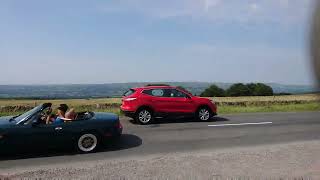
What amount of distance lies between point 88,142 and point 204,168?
12.0 feet

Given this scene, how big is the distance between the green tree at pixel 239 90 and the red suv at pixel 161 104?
118 ft

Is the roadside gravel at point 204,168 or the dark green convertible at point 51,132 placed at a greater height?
the dark green convertible at point 51,132

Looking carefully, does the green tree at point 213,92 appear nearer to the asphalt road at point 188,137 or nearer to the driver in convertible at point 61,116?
the asphalt road at point 188,137

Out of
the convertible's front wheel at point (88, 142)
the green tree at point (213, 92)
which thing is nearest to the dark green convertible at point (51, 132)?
the convertible's front wheel at point (88, 142)

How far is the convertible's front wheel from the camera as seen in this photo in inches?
394

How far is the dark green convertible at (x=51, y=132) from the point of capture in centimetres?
941

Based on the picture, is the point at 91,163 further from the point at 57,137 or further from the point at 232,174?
the point at 232,174

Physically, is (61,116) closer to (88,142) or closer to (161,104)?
(88,142)

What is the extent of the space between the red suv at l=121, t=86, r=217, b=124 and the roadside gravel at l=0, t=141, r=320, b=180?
23.9ft

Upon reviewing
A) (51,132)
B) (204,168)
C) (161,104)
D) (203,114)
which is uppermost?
(161,104)

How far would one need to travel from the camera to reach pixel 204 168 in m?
7.47

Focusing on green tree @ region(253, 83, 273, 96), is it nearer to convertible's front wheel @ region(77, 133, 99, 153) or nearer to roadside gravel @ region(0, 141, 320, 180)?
convertible's front wheel @ region(77, 133, 99, 153)

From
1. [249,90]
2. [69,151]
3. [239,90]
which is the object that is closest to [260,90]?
[249,90]

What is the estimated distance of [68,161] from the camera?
9086 millimetres
